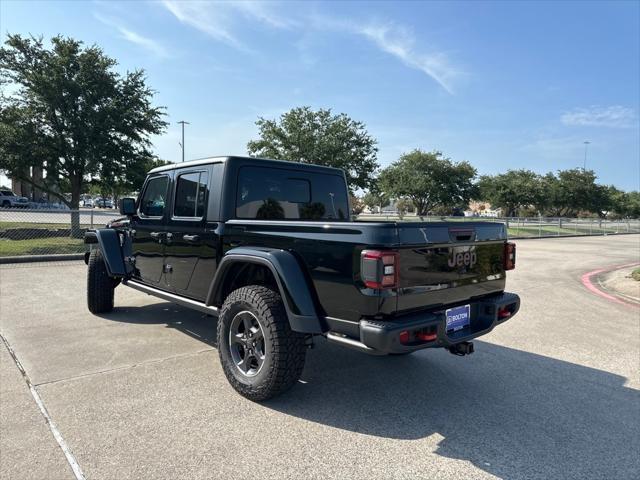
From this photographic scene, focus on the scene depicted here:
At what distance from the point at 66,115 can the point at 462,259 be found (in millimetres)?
14349

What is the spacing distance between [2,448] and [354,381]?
260 cm

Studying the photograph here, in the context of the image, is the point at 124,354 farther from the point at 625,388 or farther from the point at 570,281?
the point at 570,281

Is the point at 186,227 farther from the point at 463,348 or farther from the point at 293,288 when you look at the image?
the point at 463,348

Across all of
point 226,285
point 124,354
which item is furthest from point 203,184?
point 124,354

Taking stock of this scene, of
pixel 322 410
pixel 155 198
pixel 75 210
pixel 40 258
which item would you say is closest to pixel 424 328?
pixel 322 410

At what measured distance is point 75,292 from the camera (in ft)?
24.0

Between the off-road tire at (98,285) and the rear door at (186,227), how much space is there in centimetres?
161

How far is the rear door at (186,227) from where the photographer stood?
4.21 meters

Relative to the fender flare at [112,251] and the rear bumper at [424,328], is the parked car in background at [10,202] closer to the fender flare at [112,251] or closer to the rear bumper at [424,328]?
the fender flare at [112,251]

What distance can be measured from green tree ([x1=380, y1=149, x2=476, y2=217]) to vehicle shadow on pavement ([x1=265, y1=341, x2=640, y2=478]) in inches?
1034

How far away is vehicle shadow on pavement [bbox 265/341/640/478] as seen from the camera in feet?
9.19

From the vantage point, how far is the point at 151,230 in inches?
196

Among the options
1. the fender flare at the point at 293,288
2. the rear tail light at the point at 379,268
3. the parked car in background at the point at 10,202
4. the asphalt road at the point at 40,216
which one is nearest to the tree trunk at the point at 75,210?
the asphalt road at the point at 40,216

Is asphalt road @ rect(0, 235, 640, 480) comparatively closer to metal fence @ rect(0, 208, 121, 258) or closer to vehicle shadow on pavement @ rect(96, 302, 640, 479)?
vehicle shadow on pavement @ rect(96, 302, 640, 479)
